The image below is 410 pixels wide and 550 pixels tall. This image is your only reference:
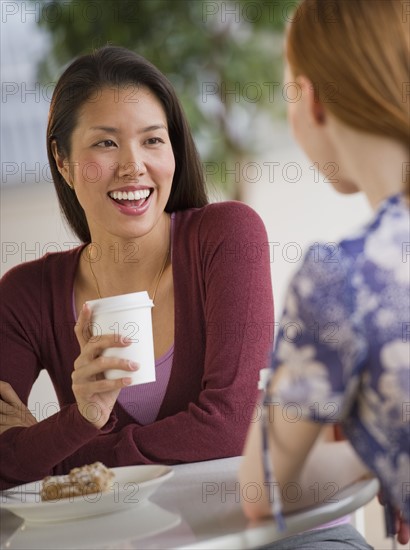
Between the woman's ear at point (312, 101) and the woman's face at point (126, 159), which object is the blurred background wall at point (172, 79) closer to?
the woman's face at point (126, 159)

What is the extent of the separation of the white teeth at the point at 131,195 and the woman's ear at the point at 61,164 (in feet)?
0.46

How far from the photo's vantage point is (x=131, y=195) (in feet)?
5.91

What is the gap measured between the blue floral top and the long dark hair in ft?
3.28

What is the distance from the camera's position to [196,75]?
5273 millimetres

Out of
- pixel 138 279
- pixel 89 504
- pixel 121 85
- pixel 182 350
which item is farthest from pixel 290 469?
pixel 121 85

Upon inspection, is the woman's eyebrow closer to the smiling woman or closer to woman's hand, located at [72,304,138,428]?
the smiling woman

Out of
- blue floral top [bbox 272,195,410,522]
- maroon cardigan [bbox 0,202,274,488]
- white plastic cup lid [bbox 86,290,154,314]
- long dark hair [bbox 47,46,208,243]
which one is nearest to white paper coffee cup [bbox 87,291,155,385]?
white plastic cup lid [bbox 86,290,154,314]

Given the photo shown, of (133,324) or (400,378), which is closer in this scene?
(400,378)

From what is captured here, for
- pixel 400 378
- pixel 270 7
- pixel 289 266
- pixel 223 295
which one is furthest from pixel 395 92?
pixel 289 266

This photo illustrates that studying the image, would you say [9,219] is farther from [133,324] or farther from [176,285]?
[133,324]

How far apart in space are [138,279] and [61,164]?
1.01 ft

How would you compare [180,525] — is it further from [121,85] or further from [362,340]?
[121,85]

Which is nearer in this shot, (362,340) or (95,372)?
(362,340)

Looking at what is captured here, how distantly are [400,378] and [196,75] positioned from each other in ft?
15.0
